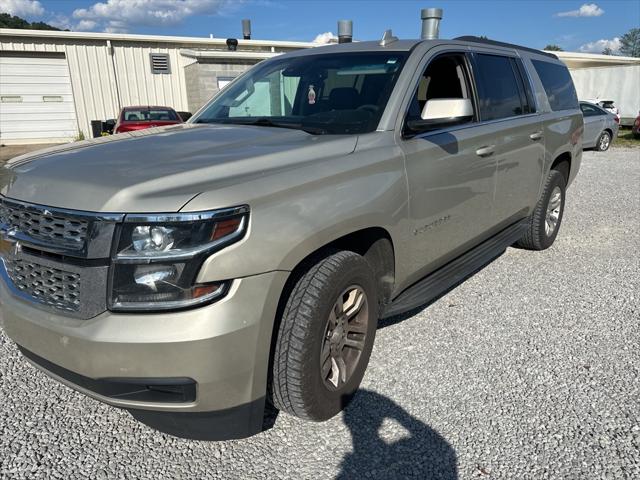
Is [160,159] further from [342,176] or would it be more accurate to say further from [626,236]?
[626,236]

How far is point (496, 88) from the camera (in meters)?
4.08

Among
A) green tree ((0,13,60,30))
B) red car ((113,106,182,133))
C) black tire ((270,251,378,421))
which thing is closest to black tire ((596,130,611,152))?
red car ((113,106,182,133))

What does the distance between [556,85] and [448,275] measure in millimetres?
3101

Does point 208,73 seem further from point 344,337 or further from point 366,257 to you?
point 344,337

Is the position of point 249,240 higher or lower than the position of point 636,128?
higher

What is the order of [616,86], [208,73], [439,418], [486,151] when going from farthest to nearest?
1. [616,86]
2. [208,73]
3. [486,151]
4. [439,418]

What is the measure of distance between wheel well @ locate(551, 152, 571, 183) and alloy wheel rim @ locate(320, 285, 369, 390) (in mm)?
3651

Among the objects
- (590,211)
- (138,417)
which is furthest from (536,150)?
(138,417)

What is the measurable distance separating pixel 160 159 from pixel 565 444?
7.86ft

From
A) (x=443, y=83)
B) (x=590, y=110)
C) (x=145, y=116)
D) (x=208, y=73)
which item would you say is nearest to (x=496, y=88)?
(x=443, y=83)

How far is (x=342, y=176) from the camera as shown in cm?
246

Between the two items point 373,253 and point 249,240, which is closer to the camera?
point 249,240

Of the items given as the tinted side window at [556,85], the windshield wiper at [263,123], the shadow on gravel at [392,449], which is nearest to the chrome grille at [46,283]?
the shadow on gravel at [392,449]

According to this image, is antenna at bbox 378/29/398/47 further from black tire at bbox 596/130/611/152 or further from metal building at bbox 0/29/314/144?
metal building at bbox 0/29/314/144
